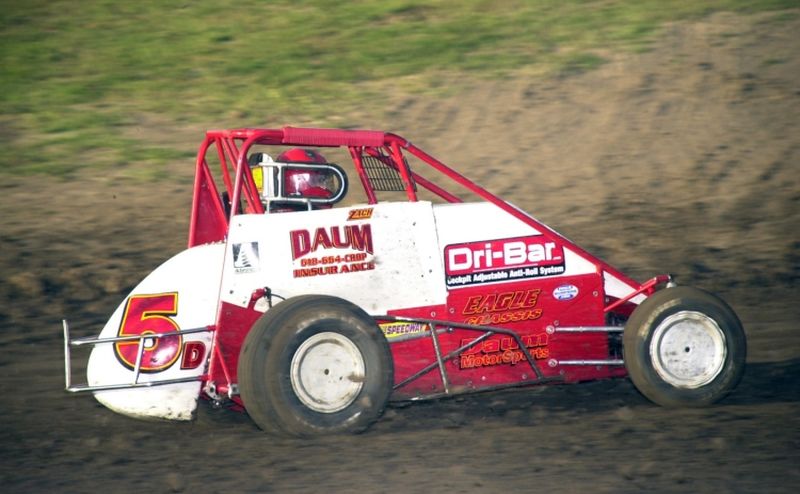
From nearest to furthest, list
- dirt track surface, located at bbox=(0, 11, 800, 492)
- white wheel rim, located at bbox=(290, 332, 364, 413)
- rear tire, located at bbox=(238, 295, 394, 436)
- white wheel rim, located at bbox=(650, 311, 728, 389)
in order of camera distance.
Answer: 1. dirt track surface, located at bbox=(0, 11, 800, 492)
2. rear tire, located at bbox=(238, 295, 394, 436)
3. white wheel rim, located at bbox=(290, 332, 364, 413)
4. white wheel rim, located at bbox=(650, 311, 728, 389)

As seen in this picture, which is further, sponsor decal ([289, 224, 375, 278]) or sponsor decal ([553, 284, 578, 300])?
sponsor decal ([553, 284, 578, 300])

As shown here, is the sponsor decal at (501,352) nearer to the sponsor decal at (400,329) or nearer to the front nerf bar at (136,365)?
the sponsor decal at (400,329)

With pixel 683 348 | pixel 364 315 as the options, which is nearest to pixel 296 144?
pixel 364 315

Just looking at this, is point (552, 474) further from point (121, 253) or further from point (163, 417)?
point (121, 253)

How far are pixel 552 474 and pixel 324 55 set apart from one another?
10.7 m

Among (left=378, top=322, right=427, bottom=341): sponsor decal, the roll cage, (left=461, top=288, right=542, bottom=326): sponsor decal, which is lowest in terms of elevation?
(left=378, top=322, right=427, bottom=341): sponsor decal

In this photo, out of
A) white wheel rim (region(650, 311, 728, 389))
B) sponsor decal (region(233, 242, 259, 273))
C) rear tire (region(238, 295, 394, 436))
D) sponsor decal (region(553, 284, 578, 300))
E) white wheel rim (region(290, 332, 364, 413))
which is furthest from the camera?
sponsor decal (region(553, 284, 578, 300))

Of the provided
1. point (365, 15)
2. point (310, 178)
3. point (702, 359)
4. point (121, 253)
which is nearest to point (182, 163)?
point (121, 253)

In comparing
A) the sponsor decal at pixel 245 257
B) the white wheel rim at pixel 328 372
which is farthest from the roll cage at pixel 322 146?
the white wheel rim at pixel 328 372

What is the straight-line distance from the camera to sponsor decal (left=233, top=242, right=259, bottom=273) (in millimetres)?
6238

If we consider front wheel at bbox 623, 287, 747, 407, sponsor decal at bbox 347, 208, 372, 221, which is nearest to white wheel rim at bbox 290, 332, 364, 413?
sponsor decal at bbox 347, 208, 372, 221

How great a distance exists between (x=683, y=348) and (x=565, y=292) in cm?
70

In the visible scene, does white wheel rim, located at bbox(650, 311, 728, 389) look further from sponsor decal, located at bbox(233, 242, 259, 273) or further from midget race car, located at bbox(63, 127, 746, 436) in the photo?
sponsor decal, located at bbox(233, 242, 259, 273)

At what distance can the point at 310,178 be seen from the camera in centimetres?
686
